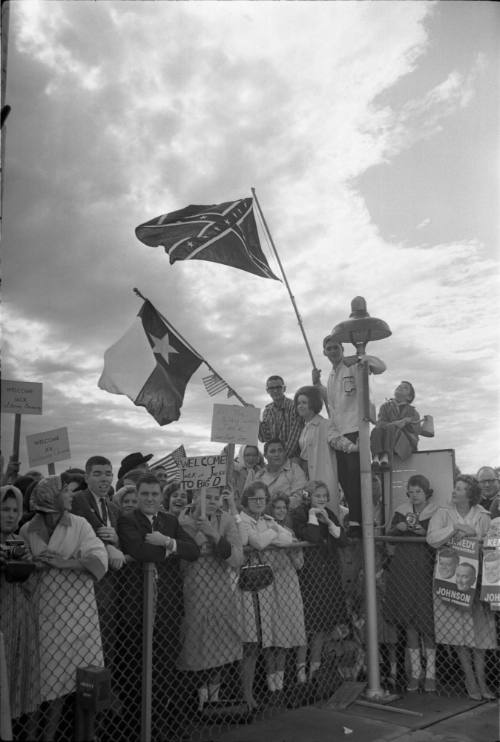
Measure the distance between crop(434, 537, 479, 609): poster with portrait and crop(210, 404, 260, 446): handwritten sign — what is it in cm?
195

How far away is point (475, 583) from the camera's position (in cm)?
578

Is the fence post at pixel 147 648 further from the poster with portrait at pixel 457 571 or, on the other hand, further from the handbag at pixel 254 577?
the poster with portrait at pixel 457 571

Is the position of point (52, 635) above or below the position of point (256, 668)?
above

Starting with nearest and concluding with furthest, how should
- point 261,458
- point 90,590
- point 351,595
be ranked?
point 90,590, point 351,595, point 261,458

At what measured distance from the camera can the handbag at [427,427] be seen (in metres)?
7.37

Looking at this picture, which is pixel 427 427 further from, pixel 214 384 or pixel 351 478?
pixel 214 384

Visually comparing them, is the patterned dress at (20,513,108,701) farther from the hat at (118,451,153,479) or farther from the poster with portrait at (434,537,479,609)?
the poster with portrait at (434,537,479,609)

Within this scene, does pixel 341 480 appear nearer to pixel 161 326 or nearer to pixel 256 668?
pixel 256 668

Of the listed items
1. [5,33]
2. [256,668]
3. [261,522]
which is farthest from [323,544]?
[5,33]

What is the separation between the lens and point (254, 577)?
5113 mm

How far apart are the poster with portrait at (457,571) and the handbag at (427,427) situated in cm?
166

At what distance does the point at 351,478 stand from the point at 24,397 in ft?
10.8

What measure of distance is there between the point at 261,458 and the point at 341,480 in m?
1.04

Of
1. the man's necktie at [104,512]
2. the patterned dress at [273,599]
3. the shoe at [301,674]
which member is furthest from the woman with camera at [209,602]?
the shoe at [301,674]
